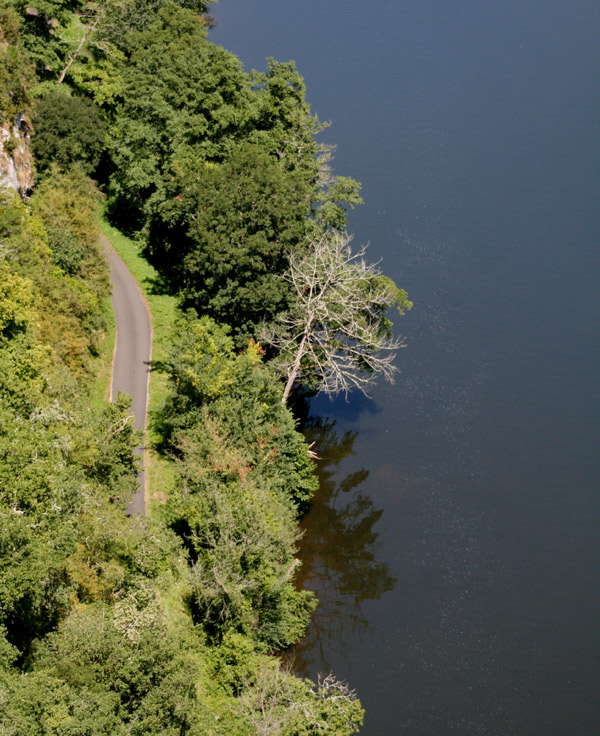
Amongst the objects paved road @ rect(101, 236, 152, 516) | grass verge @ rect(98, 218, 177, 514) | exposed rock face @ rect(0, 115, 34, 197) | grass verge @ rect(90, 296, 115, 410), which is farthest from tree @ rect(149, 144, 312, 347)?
exposed rock face @ rect(0, 115, 34, 197)

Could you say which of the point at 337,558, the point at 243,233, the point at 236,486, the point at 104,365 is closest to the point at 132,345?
the point at 104,365

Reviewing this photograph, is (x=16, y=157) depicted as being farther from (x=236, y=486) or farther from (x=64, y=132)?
(x=236, y=486)

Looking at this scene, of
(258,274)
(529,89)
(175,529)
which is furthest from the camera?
(529,89)

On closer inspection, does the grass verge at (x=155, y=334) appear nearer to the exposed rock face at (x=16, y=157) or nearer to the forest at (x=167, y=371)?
the forest at (x=167, y=371)

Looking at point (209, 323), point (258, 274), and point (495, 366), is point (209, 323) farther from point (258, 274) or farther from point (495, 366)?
point (495, 366)

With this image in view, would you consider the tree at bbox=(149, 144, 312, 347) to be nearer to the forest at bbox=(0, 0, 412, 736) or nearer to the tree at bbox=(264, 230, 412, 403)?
the forest at bbox=(0, 0, 412, 736)

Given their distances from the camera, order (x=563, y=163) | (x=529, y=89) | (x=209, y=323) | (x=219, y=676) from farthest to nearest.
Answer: (x=529, y=89)
(x=563, y=163)
(x=209, y=323)
(x=219, y=676)

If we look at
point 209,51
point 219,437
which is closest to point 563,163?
point 209,51
